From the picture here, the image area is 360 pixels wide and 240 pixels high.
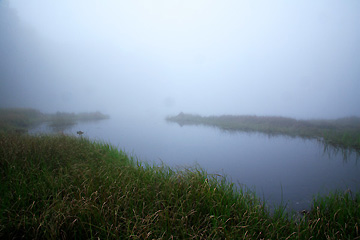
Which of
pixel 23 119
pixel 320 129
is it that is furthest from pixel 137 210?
pixel 320 129

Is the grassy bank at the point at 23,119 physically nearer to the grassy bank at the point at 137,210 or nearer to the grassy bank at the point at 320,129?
the grassy bank at the point at 137,210

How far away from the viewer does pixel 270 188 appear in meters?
3.46

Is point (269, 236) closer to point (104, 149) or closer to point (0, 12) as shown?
point (104, 149)

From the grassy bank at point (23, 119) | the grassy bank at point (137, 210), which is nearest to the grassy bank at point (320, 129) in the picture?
the grassy bank at point (137, 210)

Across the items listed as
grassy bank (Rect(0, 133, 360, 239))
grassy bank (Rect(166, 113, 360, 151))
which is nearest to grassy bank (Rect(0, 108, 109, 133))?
grassy bank (Rect(0, 133, 360, 239))

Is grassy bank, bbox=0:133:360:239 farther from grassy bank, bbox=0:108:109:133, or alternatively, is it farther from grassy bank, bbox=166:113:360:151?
grassy bank, bbox=166:113:360:151

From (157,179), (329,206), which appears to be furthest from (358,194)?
(157,179)

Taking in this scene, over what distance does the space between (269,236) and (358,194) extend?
199 centimetres

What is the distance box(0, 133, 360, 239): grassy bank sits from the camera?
176 centimetres

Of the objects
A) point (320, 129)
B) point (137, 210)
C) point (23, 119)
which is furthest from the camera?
point (320, 129)

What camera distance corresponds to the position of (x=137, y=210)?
7.18ft

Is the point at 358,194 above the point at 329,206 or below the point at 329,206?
above

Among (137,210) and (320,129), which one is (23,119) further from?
(320,129)

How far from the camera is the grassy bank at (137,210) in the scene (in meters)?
1.76
